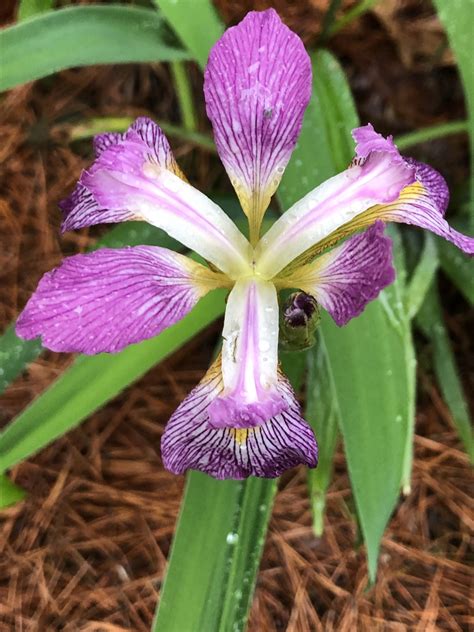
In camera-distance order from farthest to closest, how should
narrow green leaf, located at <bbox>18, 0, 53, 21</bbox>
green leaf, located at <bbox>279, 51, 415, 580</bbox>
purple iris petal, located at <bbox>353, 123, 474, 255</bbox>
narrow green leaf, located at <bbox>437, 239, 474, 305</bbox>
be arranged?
narrow green leaf, located at <bbox>437, 239, 474, 305</bbox> → narrow green leaf, located at <bbox>18, 0, 53, 21</bbox> → green leaf, located at <bbox>279, 51, 415, 580</bbox> → purple iris petal, located at <bbox>353, 123, 474, 255</bbox>

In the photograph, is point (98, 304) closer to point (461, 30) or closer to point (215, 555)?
point (215, 555)

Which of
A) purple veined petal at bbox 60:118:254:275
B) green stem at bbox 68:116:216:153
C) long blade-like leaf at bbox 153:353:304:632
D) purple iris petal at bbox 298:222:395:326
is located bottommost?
long blade-like leaf at bbox 153:353:304:632

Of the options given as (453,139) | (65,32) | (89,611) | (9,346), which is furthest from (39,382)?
(453,139)

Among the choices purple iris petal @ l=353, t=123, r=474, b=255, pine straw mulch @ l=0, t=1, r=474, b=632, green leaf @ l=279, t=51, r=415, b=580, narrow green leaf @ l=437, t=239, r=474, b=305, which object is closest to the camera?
purple iris petal @ l=353, t=123, r=474, b=255

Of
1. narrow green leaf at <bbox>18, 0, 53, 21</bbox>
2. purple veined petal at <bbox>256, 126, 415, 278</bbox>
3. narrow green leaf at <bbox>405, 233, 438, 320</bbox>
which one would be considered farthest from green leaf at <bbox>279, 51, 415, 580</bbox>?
narrow green leaf at <bbox>18, 0, 53, 21</bbox>

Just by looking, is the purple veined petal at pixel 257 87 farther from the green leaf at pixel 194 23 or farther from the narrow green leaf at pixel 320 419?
the narrow green leaf at pixel 320 419

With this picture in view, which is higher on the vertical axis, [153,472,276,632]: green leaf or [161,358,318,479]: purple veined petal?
[161,358,318,479]: purple veined petal

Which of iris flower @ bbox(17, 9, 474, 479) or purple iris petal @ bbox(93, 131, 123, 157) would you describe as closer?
iris flower @ bbox(17, 9, 474, 479)

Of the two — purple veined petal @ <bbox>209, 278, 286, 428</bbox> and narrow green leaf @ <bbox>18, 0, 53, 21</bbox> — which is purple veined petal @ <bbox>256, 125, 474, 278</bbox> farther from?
narrow green leaf @ <bbox>18, 0, 53, 21</bbox>
